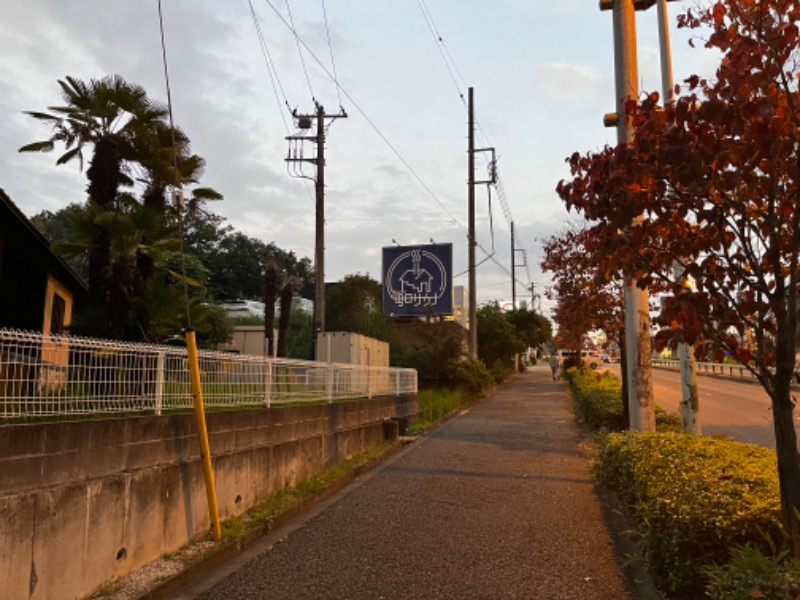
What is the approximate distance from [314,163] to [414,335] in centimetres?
1049

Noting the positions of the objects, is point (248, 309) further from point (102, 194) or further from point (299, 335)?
point (102, 194)

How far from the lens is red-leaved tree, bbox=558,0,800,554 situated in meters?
3.50

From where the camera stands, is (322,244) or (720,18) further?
(322,244)

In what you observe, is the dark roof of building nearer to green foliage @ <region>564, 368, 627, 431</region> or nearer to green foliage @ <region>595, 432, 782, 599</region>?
green foliage @ <region>595, 432, 782, 599</region>

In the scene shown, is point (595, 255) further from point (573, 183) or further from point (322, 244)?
point (322, 244)

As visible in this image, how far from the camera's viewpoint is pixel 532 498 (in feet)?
25.6

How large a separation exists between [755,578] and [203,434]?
4.07 metres

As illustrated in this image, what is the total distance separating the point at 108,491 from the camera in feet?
14.9

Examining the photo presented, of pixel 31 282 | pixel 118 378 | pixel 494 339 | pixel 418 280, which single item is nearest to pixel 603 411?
pixel 118 378

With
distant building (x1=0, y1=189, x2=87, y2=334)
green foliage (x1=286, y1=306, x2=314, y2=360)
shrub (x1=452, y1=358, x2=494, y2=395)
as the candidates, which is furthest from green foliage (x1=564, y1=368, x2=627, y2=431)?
green foliage (x1=286, y1=306, x2=314, y2=360)

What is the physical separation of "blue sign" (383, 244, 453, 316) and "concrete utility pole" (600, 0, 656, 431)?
1901cm

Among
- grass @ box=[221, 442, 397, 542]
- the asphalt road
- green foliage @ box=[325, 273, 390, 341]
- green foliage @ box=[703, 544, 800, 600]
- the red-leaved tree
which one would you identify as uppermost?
green foliage @ box=[325, 273, 390, 341]

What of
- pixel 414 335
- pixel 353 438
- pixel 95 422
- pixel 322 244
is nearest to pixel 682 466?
pixel 95 422

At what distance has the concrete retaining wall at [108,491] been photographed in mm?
3809
